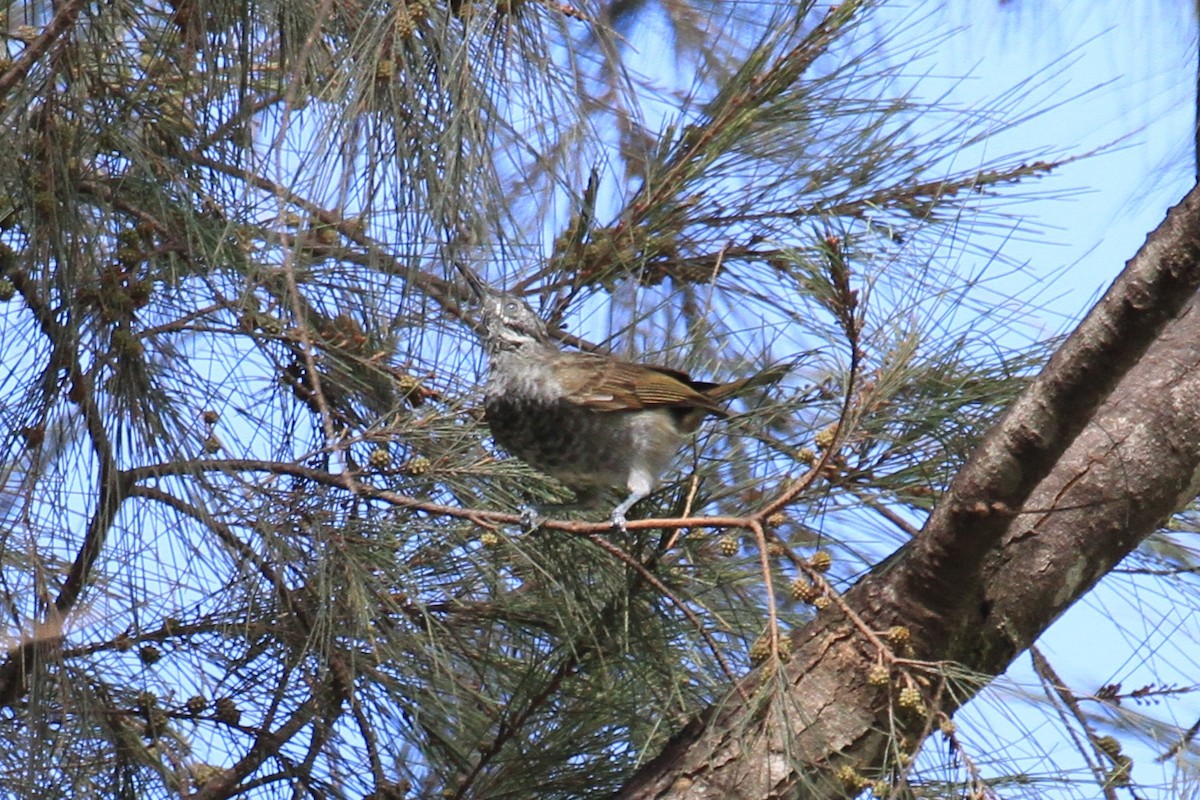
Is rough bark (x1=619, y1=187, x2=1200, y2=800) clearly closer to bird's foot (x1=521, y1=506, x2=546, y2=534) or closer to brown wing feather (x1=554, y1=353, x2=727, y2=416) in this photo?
bird's foot (x1=521, y1=506, x2=546, y2=534)

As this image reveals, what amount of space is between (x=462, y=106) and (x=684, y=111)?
879 millimetres

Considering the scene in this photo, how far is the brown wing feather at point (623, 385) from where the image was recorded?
3.12 metres

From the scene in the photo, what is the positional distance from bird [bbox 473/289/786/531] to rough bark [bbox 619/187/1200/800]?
2.77 ft

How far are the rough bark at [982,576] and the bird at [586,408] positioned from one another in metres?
0.84

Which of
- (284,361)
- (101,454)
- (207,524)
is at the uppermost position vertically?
(284,361)

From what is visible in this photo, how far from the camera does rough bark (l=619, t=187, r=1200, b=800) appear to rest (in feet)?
6.91

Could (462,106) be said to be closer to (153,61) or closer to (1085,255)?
(153,61)

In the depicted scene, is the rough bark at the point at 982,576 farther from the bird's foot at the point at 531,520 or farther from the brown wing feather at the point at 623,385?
the brown wing feather at the point at 623,385

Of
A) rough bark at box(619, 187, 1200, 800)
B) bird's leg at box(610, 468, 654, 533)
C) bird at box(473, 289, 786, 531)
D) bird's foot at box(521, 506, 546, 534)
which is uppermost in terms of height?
bird at box(473, 289, 786, 531)

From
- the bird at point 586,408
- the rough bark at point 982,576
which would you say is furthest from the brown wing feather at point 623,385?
the rough bark at point 982,576

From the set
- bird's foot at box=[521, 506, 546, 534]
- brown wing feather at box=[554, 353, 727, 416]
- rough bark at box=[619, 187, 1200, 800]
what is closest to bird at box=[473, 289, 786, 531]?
brown wing feather at box=[554, 353, 727, 416]

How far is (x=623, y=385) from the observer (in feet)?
10.5

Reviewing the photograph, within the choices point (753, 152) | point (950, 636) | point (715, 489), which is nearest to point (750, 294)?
point (753, 152)

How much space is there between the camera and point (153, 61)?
105 inches
